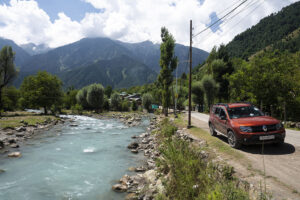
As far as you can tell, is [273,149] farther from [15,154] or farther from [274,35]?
[274,35]

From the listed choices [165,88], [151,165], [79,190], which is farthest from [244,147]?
[165,88]

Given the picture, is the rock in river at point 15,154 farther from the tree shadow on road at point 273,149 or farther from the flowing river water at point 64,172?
the tree shadow on road at point 273,149

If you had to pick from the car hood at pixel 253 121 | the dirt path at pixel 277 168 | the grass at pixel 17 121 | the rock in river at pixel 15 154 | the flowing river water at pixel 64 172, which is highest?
the car hood at pixel 253 121

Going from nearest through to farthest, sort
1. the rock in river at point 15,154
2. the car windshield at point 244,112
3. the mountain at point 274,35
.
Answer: the car windshield at point 244,112 < the rock in river at point 15,154 < the mountain at point 274,35

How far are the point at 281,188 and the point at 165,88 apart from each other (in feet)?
97.3

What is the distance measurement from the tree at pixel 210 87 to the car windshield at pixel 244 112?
101ft

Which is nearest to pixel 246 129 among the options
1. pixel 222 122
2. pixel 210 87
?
pixel 222 122

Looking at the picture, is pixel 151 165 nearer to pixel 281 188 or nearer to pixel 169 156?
pixel 169 156

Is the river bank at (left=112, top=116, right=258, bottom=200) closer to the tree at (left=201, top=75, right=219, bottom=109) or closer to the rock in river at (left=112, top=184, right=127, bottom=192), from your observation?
the rock in river at (left=112, top=184, right=127, bottom=192)

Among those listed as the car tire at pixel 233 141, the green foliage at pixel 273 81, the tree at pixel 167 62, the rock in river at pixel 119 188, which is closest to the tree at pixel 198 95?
the tree at pixel 167 62

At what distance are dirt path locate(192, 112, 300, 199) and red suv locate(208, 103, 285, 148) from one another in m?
0.58

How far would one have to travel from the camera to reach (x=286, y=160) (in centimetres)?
692

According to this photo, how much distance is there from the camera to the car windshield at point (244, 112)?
9.36 meters

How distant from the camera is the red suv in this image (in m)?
7.72
